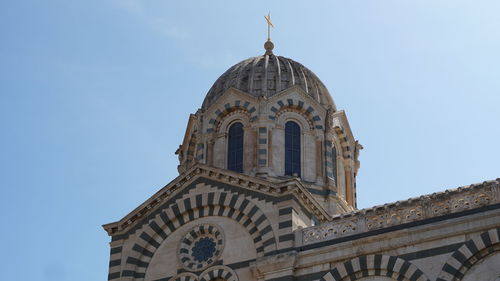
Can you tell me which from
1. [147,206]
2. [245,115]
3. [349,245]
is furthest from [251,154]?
[349,245]

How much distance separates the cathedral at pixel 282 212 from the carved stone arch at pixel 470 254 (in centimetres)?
3

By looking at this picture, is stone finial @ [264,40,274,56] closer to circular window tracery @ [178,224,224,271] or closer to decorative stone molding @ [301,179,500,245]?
circular window tracery @ [178,224,224,271]

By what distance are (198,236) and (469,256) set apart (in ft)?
30.8

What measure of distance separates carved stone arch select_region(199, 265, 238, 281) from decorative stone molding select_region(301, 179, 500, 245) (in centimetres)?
256

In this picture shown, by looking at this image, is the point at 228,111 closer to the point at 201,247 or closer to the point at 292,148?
the point at 292,148

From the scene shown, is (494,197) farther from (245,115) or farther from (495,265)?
(245,115)

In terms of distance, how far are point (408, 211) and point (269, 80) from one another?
11.6 meters

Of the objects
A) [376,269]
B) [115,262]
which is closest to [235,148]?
[115,262]

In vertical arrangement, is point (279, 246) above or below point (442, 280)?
above

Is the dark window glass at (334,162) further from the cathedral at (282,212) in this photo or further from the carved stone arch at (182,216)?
the carved stone arch at (182,216)

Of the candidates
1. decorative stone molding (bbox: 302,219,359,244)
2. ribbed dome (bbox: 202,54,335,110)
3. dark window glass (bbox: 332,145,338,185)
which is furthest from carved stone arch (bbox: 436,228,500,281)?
ribbed dome (bbox: 202,54,335,110)

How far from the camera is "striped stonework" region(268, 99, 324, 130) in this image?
3831cm

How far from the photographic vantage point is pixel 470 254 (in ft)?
91.0

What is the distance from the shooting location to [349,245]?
1169 inches
